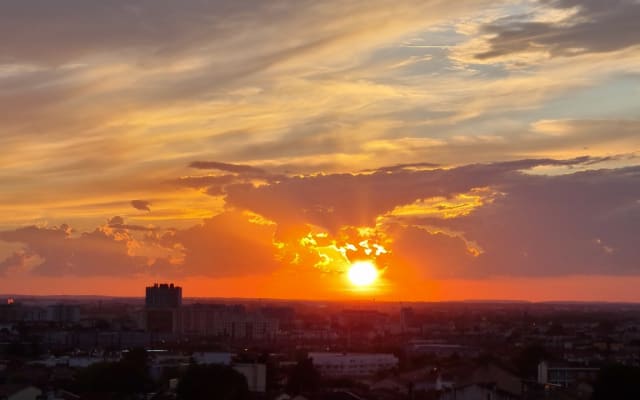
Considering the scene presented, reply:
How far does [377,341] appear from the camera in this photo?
538 ft

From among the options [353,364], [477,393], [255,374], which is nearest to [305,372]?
[255,374]

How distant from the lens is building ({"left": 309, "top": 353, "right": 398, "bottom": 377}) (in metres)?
94.1

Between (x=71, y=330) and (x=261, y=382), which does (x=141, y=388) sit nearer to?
(x=261, y=382)

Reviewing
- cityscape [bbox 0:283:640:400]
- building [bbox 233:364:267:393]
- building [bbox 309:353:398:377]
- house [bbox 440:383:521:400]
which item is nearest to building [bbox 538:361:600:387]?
cityscape [bbox 0:283:640:400]

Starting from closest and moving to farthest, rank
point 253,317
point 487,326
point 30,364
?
point 30,364, point 487,326, point 253,317

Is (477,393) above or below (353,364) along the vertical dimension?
below

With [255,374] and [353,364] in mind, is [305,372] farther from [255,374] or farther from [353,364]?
[353,364]

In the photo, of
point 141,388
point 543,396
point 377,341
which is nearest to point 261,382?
point 141,388

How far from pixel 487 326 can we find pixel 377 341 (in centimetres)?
2820

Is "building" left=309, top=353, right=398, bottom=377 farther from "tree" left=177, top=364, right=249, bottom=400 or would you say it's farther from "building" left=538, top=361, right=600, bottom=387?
"tree" left=177, top=364, right=249, bottom=400

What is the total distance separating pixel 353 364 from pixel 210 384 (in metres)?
52.1

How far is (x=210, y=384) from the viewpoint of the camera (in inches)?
1930

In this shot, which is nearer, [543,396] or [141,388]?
[543,396]

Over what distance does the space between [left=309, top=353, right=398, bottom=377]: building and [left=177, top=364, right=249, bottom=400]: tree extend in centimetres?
4042
